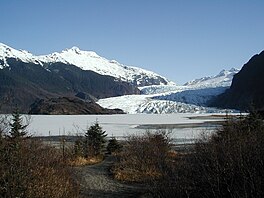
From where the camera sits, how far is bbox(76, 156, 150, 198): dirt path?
12.1 metres

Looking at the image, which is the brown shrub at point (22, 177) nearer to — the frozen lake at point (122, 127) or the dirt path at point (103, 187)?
the dirt path at point (103, 187)

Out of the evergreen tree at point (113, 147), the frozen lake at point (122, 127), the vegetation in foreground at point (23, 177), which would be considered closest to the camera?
the vegetation in foreground at point (23, 177)

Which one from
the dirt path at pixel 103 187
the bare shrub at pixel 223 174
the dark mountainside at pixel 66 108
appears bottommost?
the dirt path at pixel 103 187

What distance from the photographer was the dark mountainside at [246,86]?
10956 centimetres

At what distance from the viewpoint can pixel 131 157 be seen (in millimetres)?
16656

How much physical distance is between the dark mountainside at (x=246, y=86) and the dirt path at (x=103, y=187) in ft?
294

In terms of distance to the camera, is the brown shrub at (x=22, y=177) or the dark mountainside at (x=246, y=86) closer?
the brown shrub at (x=22, y=177)

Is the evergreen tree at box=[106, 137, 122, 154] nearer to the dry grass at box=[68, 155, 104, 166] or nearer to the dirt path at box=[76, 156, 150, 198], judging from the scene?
the dry grass at box=[68, 155, 104, 166]

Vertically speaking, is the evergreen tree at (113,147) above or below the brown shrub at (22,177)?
below

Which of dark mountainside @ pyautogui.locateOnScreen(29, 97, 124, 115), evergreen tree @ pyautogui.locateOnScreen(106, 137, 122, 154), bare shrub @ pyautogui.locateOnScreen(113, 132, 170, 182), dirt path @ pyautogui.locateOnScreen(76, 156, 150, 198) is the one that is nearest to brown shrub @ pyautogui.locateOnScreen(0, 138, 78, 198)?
dirt path @ pyautogui.locateOnScreen(76, 156, 150, 198)

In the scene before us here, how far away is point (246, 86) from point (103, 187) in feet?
373

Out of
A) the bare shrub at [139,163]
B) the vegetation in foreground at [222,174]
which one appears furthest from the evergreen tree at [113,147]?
the vegetation in foreground at [222,174]

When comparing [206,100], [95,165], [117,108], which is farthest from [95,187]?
[206,100]

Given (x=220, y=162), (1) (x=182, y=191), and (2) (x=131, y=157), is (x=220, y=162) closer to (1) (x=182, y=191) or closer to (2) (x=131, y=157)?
(1) (x=182, y=191)
